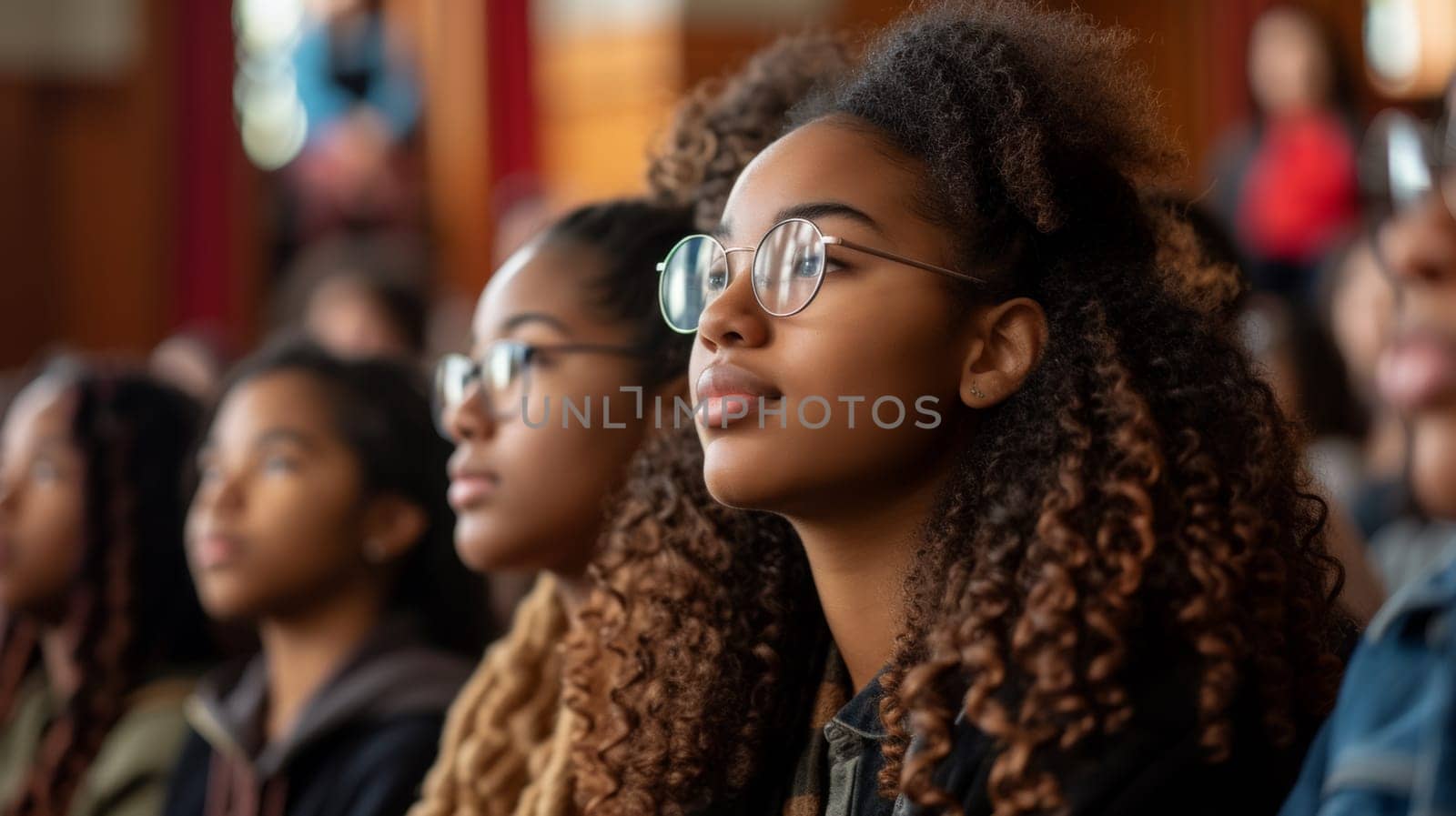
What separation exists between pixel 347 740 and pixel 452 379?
625 millimetres

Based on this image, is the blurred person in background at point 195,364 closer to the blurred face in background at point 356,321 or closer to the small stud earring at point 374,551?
the blurred face in background at point 356,321

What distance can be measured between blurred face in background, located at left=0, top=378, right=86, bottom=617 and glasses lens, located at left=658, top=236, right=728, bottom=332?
1.57 metres

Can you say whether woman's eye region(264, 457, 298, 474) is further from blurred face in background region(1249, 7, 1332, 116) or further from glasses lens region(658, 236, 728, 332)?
blurred face in background region(1249, 7, 1332, 116)

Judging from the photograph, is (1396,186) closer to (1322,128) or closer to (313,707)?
(313,707)

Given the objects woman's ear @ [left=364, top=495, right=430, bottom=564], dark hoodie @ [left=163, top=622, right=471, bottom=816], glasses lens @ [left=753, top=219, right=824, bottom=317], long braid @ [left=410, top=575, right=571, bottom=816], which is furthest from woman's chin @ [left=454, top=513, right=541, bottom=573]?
glasses lens @ [left=753, top=219, right=824, bottom=317]

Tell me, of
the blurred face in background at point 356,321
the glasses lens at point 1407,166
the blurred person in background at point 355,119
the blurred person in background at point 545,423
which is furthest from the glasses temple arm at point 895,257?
the blurred person in background at point 355,119

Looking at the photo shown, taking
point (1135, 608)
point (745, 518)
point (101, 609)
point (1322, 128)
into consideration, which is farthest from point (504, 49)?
point (1135, 608)

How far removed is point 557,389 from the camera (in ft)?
6.58

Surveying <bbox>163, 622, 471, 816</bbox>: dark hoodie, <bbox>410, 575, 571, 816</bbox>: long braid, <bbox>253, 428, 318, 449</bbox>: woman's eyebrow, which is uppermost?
<bbox>253, 428, 318, 449</bbox>: woman's eyebrow

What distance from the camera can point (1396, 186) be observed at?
6.74 ft

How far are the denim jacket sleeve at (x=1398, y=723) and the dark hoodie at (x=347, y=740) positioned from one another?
4.57 ft

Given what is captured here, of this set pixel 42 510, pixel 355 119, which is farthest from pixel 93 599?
pixel 355 119

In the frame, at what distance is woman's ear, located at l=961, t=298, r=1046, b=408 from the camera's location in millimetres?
1473

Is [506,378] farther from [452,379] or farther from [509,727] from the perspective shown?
[509,727]
